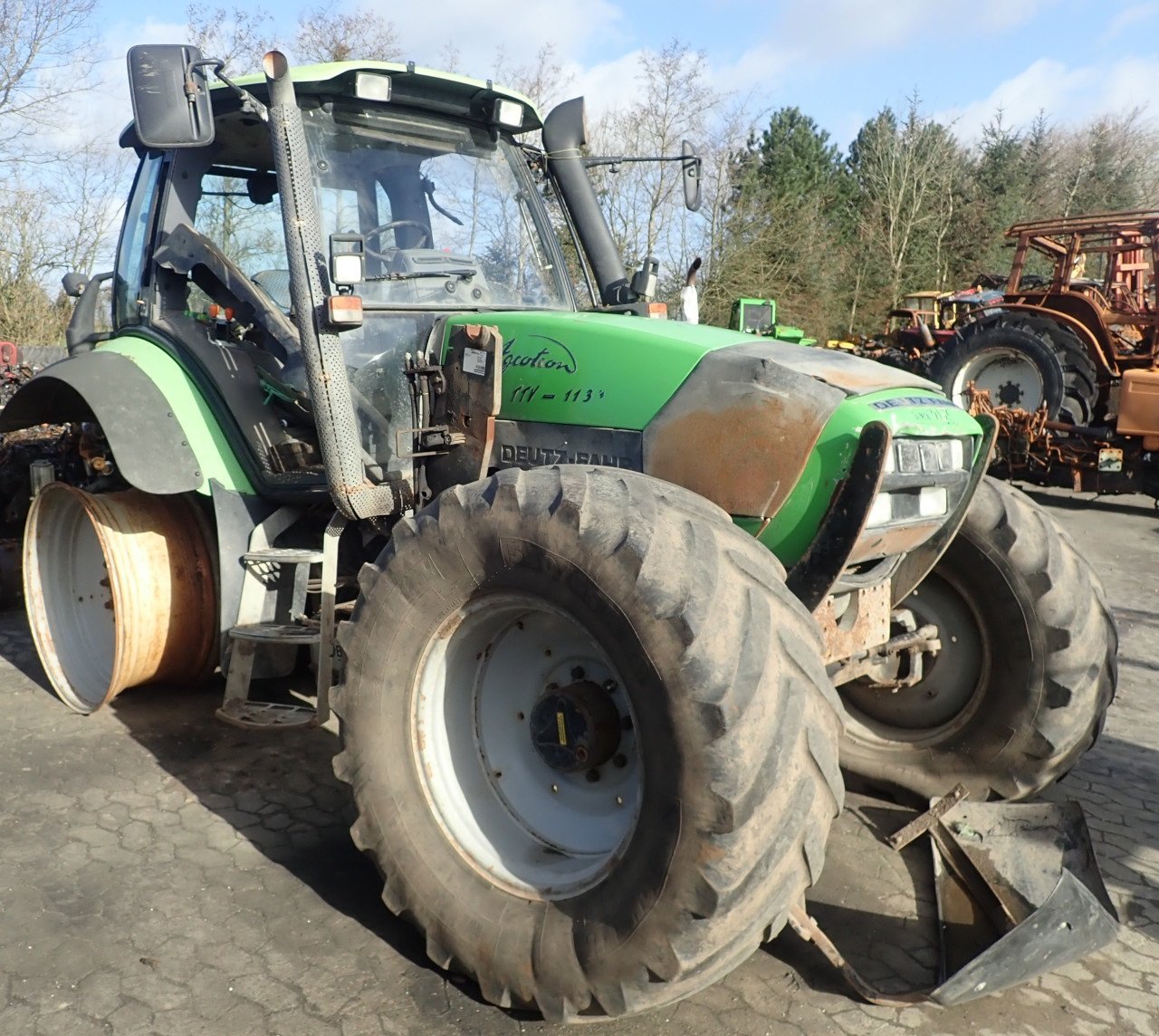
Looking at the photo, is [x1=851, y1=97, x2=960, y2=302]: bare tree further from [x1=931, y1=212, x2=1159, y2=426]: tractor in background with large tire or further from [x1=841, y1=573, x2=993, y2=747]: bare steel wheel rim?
[x1=841, y1=573, x2=993, y2=747]: bare steel wheel rim

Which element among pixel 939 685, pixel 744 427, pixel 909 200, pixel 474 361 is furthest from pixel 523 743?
pixel 909 200

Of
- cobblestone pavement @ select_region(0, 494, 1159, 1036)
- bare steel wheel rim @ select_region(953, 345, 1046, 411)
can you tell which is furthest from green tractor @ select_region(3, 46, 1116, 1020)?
bare steel wheel rim @ select_region(953, 345, 1046, 411)

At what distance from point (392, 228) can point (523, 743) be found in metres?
2.05

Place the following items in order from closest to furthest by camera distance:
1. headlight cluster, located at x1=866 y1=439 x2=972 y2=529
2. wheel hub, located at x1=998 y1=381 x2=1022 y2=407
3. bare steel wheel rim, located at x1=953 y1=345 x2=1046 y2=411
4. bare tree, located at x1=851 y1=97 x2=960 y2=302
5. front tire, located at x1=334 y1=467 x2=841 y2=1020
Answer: front tire, located at x1=334 y1=467 x2=841 y2=1020 → headlight cluster, located at x1=866 y1=439 x2=972 y2=529 → bare steel wheel rim, located at x1=953 y1=345 x2=1046 y2=411 → wheel hub, located at x1=998 y1=381 x2=1022 y2=407 → bare tree, located at x1=851 y1=97 x2=960 y2=302

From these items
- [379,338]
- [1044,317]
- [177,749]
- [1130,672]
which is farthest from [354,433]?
[1044,317]

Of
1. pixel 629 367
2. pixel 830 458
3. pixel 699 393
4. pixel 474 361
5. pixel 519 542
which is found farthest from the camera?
pixel 474 361

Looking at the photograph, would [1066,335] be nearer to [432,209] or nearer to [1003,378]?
[1003,378]

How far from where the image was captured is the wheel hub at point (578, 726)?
279cm

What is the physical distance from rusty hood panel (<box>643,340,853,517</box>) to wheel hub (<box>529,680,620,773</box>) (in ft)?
2.15

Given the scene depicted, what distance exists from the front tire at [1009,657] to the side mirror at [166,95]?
9.39 ft

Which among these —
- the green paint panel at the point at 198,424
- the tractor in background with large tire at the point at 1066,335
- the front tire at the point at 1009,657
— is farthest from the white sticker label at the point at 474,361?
the tractor in background with large tire at the point at 1066,335

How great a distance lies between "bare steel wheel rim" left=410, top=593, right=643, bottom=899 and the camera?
279 cm

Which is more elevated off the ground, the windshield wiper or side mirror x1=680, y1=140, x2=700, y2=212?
side mirror x1=680, y1=140, x2=700, y2=212

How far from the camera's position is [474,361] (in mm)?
3514
